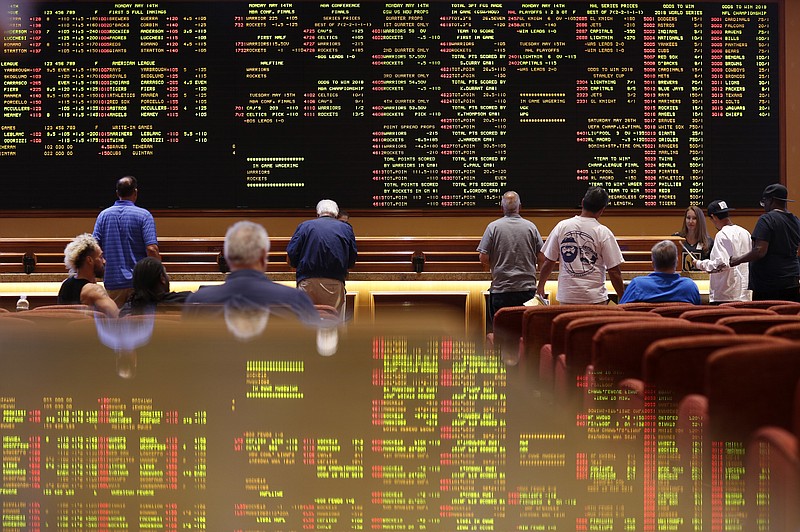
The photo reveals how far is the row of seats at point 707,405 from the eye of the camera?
3.50 feet

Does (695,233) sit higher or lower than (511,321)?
higher

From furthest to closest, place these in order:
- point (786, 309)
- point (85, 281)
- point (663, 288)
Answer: point (663, 288) → point (85, 281) → point (786, 309)

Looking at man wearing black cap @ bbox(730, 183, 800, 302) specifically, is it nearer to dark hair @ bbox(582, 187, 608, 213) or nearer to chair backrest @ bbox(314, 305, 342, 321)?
dark hair @ bbox(582, 187, 608, 213)

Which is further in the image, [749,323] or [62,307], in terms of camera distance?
[62,307]

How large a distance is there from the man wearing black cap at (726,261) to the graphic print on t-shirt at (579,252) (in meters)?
0.96

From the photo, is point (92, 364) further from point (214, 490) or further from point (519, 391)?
point (519, 391)

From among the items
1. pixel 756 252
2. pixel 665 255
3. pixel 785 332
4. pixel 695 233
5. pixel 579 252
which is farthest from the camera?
pixel 695 233

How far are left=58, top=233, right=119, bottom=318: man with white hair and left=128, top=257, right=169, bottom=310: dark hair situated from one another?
42 centimetres

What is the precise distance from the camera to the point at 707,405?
1.53 metres

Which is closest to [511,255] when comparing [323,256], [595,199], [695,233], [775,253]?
[595,199]

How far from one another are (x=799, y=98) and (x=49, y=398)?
8.46m

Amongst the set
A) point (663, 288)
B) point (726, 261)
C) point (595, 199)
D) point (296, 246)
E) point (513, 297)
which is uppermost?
point (595, 199)

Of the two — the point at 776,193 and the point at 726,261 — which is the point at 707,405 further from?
the point at 776,193

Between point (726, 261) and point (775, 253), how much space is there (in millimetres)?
305
